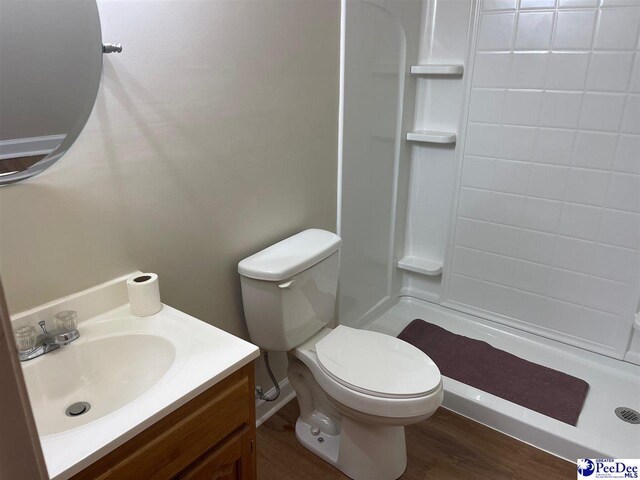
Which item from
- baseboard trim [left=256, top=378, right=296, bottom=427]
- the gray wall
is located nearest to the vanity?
the gray wall

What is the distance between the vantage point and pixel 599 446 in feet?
6.10

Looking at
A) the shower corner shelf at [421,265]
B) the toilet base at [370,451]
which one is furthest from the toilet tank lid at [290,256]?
the shower corner shelf at [421,265]

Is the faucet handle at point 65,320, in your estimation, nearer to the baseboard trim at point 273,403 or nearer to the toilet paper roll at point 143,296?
the toilet paper roll at point 143,296

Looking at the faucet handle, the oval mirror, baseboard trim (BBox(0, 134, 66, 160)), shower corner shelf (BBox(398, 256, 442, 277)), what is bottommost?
shower corner shelf (BBox(398, 256, 442, 277))

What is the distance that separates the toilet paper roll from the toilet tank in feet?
1.28

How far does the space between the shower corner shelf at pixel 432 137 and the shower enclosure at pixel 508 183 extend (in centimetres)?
1

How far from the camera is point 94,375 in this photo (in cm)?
123

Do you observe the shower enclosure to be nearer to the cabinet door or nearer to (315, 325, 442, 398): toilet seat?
(315, 325, 442, 398): toilet seat

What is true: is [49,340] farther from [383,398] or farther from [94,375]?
[383,398]

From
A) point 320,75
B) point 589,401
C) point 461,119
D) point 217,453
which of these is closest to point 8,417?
point 217,453

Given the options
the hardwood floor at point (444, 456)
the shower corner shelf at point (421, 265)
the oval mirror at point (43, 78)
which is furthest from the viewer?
the shower corner shelf at point (421, 265)

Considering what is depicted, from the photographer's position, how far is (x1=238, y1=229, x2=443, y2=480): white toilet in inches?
64.2

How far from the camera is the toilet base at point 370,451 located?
1.77 metres

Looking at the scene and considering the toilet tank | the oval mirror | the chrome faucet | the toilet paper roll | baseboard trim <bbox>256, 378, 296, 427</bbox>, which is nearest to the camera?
the oval mirror
